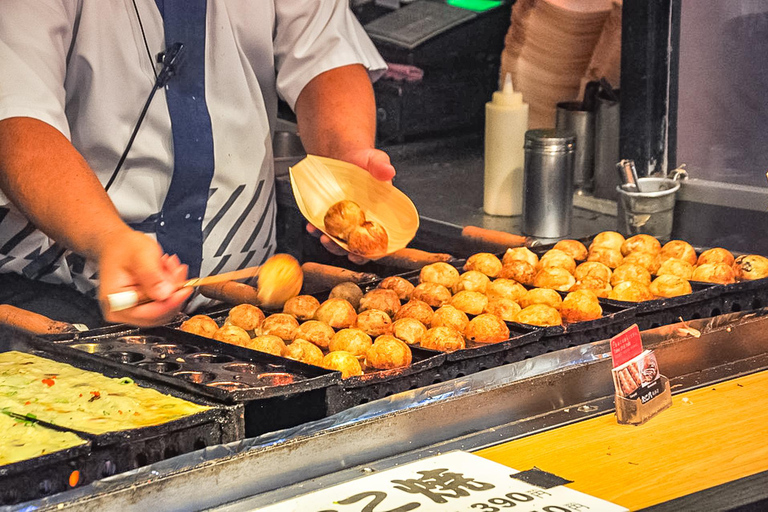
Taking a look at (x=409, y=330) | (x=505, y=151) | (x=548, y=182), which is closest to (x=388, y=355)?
(x=409, y=330)

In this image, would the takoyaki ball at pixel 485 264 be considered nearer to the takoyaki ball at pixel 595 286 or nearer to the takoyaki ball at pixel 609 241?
the takoyaki ball at pixel 595 286

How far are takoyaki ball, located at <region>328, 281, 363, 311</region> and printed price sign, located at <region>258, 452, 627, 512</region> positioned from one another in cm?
76

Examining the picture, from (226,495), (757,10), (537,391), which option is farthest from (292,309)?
(757,10)

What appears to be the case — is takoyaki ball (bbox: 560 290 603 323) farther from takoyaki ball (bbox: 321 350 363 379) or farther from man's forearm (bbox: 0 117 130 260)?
man's forearm (bbox: 0 117 130 260)

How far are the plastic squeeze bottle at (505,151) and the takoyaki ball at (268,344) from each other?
1831 millimetres

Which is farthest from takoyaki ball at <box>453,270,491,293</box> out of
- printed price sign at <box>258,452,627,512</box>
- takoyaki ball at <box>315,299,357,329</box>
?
printed price sign at <box>258,452,627,512</box>

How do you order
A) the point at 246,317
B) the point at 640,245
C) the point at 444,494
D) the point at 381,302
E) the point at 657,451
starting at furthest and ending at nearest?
the point at 640,245 → the point at 381,302 → the point at 246,317 → the point at 657,451 → the point at 444,494

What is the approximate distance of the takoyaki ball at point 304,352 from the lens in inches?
80.6

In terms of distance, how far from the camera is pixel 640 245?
2.81m

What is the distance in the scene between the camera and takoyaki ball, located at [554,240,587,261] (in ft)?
9.21

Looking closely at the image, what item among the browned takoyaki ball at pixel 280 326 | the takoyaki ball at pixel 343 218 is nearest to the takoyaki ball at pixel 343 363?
the browned takoyaki ball at pixel 280 326

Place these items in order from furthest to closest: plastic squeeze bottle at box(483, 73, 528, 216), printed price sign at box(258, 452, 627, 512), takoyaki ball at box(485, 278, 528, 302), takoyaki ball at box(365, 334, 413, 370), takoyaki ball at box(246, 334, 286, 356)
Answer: plastic squeeze bottle at box(483, 73, 528, 216) → takoyaki ball at box(485, 278, 528, 302) → takoyaki ball at box(246, 334, 286, 356) → takoyaki ball at box(365, 334, 413, 370) → printed price sign at box(258, 452, 627, 512)

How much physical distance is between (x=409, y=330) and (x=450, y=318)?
11cm

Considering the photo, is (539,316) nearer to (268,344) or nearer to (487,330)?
(487,330)
